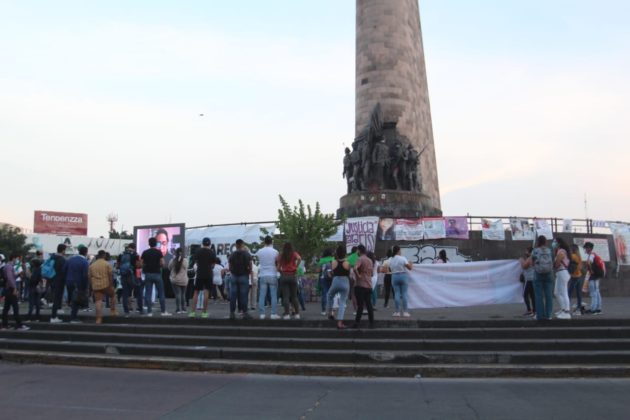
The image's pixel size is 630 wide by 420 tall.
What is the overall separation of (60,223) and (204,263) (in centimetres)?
5832

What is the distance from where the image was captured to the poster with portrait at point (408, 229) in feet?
75.5

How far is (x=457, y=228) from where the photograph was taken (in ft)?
75.8

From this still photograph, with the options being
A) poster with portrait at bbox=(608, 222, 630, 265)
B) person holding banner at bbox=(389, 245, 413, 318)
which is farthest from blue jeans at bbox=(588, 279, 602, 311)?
poster with portrait at bbox=(608, 222, 630, 265)

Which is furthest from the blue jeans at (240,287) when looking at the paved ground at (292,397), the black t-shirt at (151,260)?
the paved ground at (292,397)

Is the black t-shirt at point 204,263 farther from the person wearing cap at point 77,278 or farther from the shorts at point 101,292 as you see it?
the person wearing cap at point 77,278

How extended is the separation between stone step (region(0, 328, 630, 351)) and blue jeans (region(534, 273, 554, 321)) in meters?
1.02

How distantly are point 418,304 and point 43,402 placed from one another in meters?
9.62

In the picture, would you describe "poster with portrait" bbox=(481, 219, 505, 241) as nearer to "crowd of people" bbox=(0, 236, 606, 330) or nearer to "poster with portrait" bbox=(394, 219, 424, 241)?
"poster with portrait" bbox=(394, 219, 424, 241)

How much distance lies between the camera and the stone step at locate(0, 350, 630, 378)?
8.28 meters

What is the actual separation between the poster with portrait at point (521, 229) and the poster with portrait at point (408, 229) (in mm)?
3718

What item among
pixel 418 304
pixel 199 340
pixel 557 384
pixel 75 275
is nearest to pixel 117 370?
pixel 199 340

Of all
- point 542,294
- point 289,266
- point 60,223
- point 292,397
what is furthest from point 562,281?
point 60,223

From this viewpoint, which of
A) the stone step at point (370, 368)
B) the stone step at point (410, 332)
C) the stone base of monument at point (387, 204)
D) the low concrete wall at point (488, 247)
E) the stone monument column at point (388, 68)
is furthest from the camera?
the stone monument column at point (388, 68)

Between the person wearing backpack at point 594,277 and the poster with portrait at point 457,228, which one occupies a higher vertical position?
the poster with portrait at point 457,228
